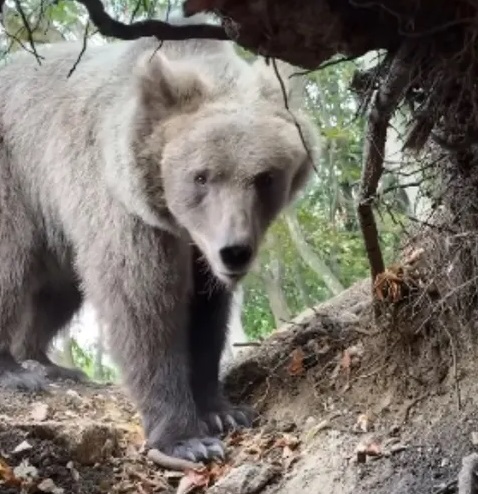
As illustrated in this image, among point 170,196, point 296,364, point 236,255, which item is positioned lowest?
point 296,364

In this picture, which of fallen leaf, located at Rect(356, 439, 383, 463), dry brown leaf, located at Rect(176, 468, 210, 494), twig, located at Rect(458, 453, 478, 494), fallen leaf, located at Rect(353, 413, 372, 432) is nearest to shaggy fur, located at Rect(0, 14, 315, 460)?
dry brown leaf, located at Rect(176, 468, 210, 494)

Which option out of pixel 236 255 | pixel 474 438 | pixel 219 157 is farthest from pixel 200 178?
pixel 474 438

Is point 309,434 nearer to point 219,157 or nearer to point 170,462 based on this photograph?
point 170,462

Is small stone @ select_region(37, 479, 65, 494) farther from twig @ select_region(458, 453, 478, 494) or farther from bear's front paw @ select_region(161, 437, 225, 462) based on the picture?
twig @ select_region(458, 453, 478, 494)

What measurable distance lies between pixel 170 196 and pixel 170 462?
3.97 ft

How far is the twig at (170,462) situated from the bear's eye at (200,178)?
48.7 inches

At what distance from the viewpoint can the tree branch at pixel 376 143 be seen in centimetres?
295

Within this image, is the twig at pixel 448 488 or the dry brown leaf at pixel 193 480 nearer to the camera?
the twig at pixel 448 488

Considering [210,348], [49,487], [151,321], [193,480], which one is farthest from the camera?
[210,348]

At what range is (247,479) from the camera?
380 centimetres

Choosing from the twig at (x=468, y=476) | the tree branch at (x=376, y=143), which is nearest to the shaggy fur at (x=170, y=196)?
the tree branch at (x=376, y=143)

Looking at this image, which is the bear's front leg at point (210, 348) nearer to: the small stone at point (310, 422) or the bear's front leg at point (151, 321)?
the bear's front leg at point (151, 321)

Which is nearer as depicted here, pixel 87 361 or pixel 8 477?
pixel 8 477

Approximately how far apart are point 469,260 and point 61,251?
2773mm
